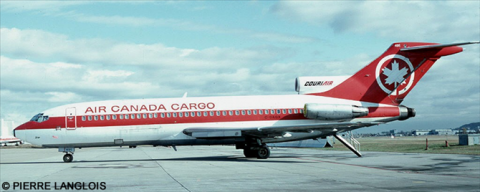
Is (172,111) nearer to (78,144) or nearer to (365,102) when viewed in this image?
(78,144)

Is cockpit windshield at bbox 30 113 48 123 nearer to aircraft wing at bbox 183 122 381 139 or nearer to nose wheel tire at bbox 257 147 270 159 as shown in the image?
aircraft wing at bbox 183 122 381 139

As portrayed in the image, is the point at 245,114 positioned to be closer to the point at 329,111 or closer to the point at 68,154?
the point at 329,111

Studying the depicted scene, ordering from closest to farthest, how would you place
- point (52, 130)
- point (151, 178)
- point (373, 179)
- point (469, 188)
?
1. point (469, 188)
2. point (373, 179)
3. point (151, 178)
4. point (52, 130)

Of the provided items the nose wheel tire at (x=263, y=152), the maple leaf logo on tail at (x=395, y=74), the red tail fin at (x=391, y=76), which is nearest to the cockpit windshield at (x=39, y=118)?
the nose wheel tire at (x=263, y=152)

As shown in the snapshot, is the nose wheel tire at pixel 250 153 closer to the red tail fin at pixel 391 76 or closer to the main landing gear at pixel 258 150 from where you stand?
the main landing gear at pixel 258 150

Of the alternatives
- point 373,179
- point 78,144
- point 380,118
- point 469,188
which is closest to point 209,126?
point 78,144

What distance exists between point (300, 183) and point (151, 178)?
529cm

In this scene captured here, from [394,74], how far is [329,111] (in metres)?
5.01

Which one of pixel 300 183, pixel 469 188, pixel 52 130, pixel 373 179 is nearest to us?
pixel 469 188

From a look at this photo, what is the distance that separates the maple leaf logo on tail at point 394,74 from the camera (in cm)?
3033

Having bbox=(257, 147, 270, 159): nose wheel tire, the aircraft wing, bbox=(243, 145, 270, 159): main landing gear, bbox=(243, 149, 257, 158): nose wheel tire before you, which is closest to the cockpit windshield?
the aircraft wing

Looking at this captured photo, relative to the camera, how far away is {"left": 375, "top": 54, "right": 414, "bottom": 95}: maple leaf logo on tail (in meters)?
30.3

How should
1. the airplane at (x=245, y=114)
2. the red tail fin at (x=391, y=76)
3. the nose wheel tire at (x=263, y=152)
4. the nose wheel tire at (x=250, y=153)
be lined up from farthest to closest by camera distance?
the red tail fin at (x=391, y=76) < the nose wheel tire at (x=250, y=153) < the nose wheel tire at (x=263, y=152) < the airplane at (x=245, y=114)

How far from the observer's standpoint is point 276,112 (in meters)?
29.9
